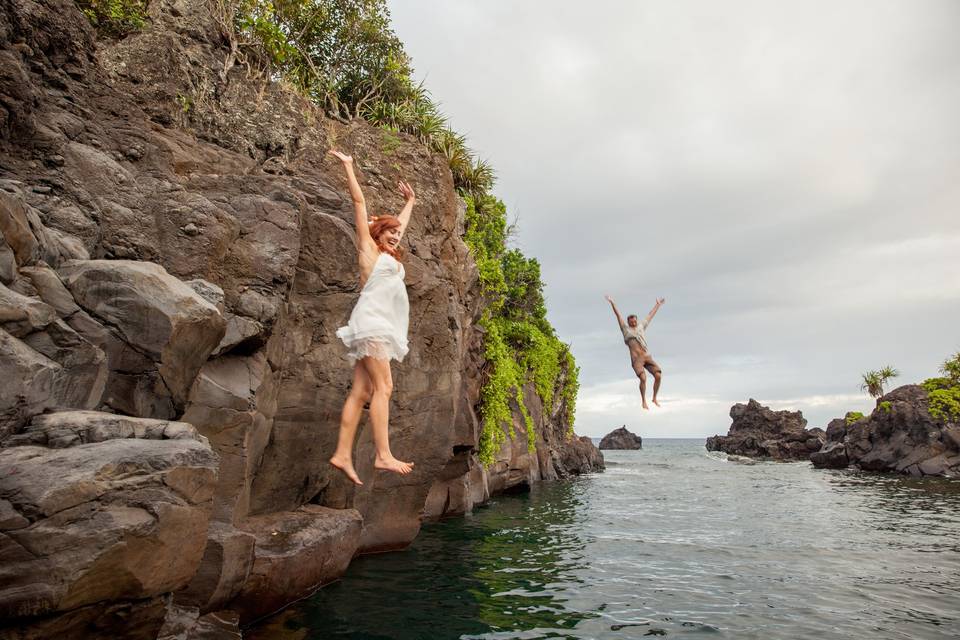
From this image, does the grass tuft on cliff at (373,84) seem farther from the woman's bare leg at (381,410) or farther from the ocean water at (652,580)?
the woman's bare leg at (381,410)

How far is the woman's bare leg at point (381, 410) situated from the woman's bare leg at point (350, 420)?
13 centimetres

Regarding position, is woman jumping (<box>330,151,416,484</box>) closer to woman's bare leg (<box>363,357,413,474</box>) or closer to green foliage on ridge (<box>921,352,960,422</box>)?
woman's bare leg (<box>363,357,413,474</box>)

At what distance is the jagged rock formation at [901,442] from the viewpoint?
35906 mm

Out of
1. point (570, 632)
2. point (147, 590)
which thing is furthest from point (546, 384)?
point (147, 590)

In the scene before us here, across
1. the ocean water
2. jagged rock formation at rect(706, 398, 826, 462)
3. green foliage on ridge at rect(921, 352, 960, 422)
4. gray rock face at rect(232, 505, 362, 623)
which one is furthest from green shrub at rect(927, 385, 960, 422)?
gray rock face at rect(232, 505, 362, 623)

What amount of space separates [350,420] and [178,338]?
1.78 metres

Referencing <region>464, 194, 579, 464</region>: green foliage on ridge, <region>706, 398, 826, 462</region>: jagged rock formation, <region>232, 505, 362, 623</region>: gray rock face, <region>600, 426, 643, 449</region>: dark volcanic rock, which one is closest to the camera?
<region>232, 505, 362, 623</region>: gray rock face

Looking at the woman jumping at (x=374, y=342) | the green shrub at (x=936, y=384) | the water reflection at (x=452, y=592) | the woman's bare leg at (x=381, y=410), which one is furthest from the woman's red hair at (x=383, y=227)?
the green shrub at (x=936, y=384)

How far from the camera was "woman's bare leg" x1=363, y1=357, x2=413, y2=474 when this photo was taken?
5.30 meters

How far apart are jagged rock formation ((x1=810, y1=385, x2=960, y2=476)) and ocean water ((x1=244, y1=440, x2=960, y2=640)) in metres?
22.8

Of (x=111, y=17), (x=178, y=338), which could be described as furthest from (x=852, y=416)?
(x=111, y=17)

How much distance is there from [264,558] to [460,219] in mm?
10096

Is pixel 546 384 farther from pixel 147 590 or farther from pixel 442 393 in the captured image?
pixel 147 590

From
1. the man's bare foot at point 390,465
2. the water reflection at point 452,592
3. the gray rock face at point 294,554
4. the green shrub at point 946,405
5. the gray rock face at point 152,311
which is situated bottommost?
the water reflection at point 452,592
